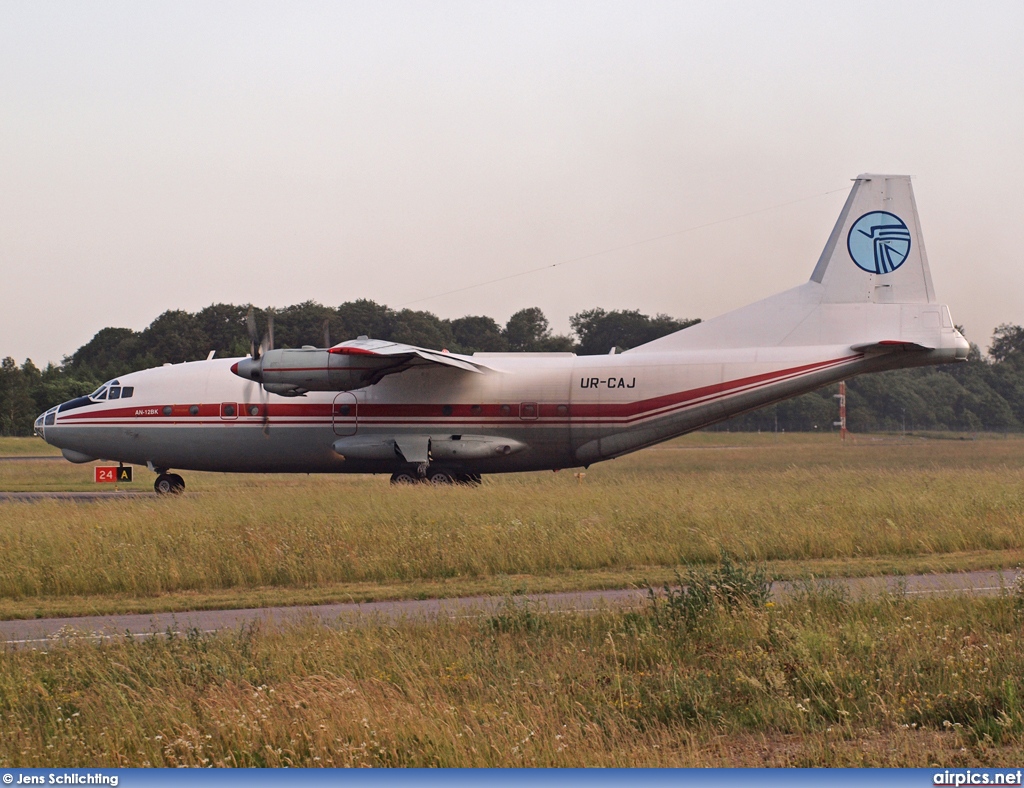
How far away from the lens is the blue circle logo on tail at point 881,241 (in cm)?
2609

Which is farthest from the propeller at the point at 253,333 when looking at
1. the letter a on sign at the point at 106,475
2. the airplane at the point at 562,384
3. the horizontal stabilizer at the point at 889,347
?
the horizontal stabilizer at the point at 889,347

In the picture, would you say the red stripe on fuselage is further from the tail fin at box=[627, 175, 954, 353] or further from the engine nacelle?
the engine nacelle

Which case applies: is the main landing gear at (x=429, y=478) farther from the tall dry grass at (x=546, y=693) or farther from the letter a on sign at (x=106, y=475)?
the tall dry grass at (x=546, y=693)

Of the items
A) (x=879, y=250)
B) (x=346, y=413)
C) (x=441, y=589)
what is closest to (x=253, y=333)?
(x=346, y=413)

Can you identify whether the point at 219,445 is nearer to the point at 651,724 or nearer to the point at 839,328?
the point at 839,328

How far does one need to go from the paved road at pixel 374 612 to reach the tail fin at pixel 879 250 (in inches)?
528

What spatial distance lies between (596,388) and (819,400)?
5875 centimetres

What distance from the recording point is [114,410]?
29.1 metres

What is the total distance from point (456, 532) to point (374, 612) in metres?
5.13

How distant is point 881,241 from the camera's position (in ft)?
85.9

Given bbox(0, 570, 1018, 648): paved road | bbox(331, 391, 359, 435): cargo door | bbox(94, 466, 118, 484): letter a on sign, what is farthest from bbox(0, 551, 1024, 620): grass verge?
bbox(94, 466, 118, 484): letter a on sign

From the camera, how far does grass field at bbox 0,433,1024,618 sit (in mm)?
14570

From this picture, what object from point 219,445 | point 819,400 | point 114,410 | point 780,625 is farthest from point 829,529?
point 819,400

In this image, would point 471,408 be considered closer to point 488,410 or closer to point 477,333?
point 488,410
